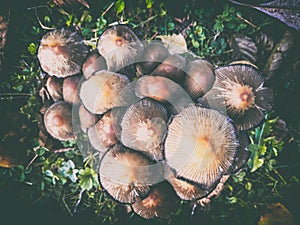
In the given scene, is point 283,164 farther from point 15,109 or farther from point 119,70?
point 15,109

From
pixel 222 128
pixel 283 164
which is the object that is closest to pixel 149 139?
pixel 222 128

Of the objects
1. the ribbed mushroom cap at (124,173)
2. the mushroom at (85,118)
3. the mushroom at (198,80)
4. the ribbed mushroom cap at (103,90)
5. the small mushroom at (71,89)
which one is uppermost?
the mushroom at (198,80)

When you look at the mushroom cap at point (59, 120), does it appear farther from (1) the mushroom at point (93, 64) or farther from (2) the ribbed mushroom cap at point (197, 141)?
(2) the ribbed mushroom cap at point (197, 141)

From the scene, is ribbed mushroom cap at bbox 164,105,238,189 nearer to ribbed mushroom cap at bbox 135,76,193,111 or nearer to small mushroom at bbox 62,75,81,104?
ribbed mushroom cap at bbox 135,76,193,111

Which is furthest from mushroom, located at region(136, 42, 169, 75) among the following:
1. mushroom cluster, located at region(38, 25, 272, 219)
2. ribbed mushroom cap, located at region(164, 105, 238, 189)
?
ribbed mushroom cap, located at region(164, 105, 238, 189)

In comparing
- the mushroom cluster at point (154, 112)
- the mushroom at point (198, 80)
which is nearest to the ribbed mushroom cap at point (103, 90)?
the mushroom cluster at point (154, 112)

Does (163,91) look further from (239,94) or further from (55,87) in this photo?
(55,87)

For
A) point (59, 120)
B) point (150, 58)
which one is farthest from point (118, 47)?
point (59, 120)
